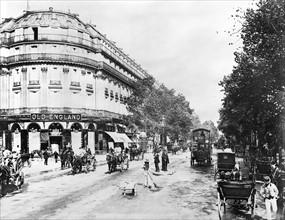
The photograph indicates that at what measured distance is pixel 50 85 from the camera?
47.6m

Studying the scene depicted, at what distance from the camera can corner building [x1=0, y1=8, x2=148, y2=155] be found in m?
46.7

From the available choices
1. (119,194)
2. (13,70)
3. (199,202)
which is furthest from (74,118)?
(199,202)

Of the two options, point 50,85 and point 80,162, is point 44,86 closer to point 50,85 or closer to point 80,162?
point 50,85

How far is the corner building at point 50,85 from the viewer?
46.7m

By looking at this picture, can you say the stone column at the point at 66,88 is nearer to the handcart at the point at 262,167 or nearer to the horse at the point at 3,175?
the horse at the point at 3,175

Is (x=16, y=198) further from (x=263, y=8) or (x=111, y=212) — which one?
(x=263, y=8)

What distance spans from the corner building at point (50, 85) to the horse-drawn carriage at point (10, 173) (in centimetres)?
2650

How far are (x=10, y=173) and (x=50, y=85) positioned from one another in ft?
104

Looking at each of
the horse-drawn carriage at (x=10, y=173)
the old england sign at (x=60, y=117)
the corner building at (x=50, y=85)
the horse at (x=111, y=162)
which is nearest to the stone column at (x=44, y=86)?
the corner building at (x=50, y=85)

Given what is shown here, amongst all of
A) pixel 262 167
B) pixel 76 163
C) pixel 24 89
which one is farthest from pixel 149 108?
pixel 262 167

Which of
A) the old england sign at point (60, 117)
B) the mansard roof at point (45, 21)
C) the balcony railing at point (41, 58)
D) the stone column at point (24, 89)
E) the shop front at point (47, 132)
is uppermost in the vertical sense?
the mansard roof at point (45, 21)

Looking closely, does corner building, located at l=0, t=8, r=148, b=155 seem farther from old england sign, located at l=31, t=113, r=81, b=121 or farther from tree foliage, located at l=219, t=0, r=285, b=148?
tree foliage, located at l=219, t=0, r=285, b=148

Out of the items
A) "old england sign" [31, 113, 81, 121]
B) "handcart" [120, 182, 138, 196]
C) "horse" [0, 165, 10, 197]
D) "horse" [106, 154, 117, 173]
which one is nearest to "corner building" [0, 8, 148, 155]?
"old england sign" [31, 113, 81, 121]

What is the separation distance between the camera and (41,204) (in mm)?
13773
